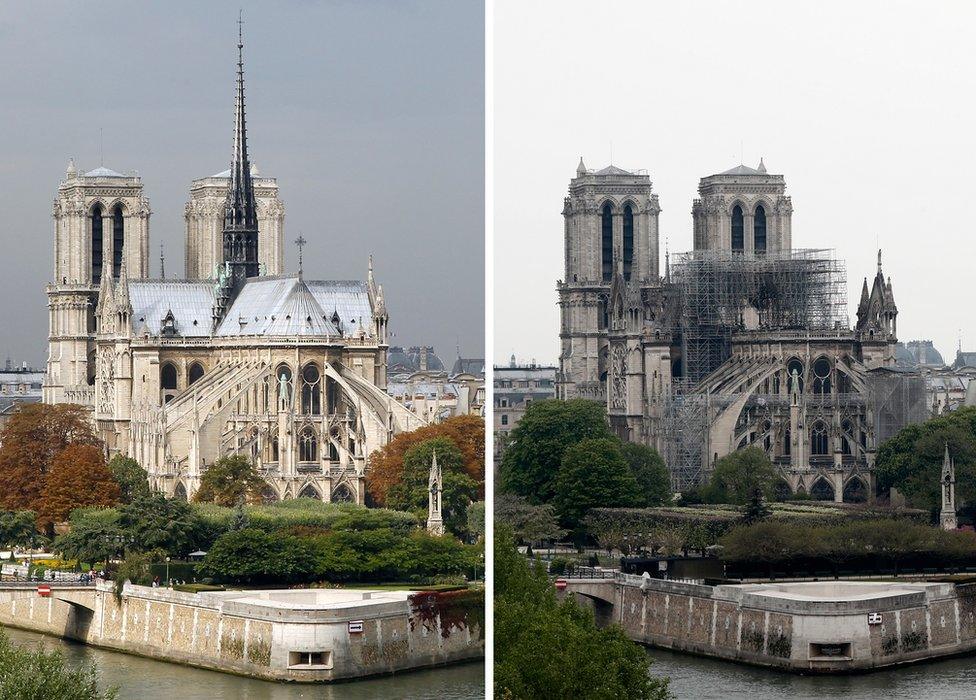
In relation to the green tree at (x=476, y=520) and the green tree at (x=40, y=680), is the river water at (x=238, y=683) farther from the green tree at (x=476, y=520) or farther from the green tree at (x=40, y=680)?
the green tree at (x=476, y=520)

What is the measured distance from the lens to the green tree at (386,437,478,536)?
29406 mm

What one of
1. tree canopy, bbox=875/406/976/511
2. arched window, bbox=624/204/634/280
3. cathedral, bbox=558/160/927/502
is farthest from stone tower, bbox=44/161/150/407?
tree canopy, bbox=875/406/976/511

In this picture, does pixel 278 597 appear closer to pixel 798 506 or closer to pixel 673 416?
pixel 798 506

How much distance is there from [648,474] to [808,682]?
8.37m

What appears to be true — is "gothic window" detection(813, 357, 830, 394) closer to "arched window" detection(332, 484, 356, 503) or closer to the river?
"arched window" detection(332, 484, 356, 503)

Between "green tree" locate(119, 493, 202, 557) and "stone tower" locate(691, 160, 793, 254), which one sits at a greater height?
"stone tower" locate(691, 160, 793, 254)

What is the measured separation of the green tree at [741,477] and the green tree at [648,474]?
48 centimetres

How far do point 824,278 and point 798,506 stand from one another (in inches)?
203

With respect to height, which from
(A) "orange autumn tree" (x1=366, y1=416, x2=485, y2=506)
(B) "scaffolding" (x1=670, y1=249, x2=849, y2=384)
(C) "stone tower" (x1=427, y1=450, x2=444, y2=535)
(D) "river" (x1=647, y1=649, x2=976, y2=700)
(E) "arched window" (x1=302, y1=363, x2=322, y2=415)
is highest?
(B) "scaffolding" (x1=670, y1=249, x2=849, y2=384)

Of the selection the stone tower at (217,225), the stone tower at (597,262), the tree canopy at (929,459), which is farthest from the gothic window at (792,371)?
the stone tower at (217,225)

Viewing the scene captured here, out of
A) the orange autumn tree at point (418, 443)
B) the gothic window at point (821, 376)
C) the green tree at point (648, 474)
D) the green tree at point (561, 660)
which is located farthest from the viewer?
the gothic window at point (821, 376)

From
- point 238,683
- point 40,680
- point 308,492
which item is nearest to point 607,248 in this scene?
point 308,492

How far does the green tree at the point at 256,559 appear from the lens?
1070 inches

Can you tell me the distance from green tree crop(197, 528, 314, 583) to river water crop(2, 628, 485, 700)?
6.58 feet
